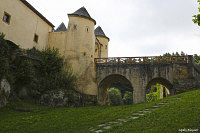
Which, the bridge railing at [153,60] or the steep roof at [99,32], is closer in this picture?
the bridge railing at [153,60]

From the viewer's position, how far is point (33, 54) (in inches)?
709

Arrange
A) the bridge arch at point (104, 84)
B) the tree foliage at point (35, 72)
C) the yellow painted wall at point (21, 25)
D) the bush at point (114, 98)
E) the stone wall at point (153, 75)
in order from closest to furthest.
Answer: the tree foliage at point (35, 72) → the yellow painted wall at point (21, 25) → the stone wall at point (153, 75) → the bridge arch at point (104, 84) → the bush at point (114, 98)

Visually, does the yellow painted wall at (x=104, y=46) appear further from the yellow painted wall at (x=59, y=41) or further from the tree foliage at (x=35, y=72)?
the tree foliage at (x=35, y=72)

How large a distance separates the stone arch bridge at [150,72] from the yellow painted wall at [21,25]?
8.79 metres

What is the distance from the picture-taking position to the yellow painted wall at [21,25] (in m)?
16.3

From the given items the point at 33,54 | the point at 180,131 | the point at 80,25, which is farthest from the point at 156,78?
the point at 180,131

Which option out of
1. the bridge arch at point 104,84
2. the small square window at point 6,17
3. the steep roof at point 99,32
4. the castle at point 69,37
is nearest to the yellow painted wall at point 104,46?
the steep roof at point 99,32

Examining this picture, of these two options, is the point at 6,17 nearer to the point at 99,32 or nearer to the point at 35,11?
the point at 35,11

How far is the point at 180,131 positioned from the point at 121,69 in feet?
51.2

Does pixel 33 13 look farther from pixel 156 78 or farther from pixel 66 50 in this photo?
pixel 156 78

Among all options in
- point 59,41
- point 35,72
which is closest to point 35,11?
point 59,41

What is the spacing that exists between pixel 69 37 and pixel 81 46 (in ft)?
6.83

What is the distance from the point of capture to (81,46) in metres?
21.2

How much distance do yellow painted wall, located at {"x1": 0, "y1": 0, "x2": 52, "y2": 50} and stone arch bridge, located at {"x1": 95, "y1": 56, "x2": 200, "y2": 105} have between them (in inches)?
346
